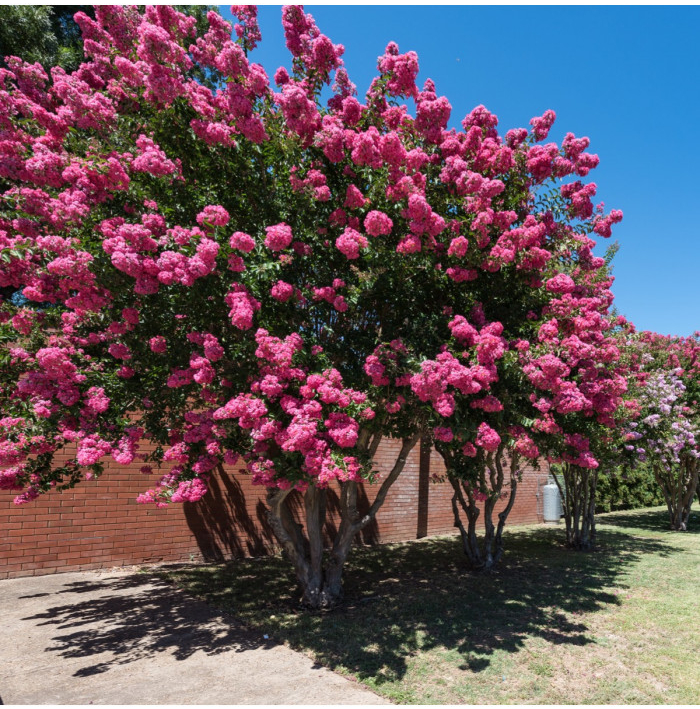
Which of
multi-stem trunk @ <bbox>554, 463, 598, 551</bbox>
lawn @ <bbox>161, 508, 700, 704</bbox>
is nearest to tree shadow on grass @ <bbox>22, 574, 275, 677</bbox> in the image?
lawn @ <bbox>161, 508, 700, 704</bbox>

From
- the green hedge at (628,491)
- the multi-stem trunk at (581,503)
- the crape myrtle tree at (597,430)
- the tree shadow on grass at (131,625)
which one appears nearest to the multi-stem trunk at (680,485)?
the green hedge at (628,491)

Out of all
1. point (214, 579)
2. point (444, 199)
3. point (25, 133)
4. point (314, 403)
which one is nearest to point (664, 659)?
point (314, 403)

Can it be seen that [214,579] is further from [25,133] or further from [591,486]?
[591,486]

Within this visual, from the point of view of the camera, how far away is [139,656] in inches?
170

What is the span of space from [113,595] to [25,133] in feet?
16.9

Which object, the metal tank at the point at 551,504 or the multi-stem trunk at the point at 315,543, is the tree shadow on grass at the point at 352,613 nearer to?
the multi-stem trunk at the point at 315,543

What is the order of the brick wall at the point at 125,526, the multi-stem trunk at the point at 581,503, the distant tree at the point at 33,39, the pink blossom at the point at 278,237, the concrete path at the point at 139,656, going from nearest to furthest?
the concrete path at the point at 139,656 < the pink blossom at the point at 278,237 < the brick wall at the point at 125,526 < the distant tree at the point at 33,39 < the multi-stem trunk at the point at 581,503

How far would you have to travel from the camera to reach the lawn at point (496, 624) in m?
3.78

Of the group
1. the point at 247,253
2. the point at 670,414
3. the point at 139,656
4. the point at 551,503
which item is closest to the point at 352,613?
the point at 139,656

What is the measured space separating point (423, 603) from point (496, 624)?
986mm

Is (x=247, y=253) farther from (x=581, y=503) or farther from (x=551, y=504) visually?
(x=551, y=504)

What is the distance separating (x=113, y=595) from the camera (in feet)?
19.7

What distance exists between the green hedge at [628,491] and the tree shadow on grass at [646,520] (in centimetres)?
40

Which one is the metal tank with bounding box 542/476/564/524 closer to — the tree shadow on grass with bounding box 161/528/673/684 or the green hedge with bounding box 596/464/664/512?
the green hedge with bounding box 596/464/664/512
